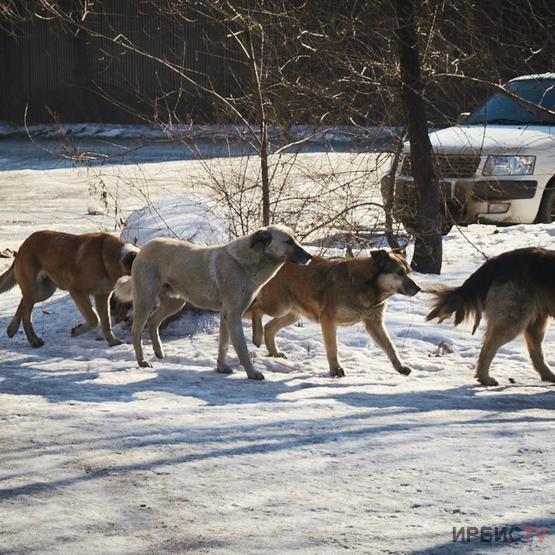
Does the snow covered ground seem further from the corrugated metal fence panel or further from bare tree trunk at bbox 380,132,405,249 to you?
the corrugated metal fence panel

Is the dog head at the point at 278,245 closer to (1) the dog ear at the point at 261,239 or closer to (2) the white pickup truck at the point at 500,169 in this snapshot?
(1) the dog ear at the point at 261,239

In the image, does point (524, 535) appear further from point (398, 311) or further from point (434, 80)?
point (434, 80)

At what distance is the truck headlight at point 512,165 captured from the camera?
14977 mm

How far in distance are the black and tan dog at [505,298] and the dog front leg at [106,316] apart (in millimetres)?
2975

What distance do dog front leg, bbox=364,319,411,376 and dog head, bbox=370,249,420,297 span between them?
31 centimetres

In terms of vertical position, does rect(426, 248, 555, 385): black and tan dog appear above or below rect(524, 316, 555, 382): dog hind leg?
above

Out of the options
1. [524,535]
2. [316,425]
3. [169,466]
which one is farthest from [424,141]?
[524,535]

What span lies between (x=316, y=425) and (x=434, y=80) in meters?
5.53

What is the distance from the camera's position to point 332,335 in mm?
9320

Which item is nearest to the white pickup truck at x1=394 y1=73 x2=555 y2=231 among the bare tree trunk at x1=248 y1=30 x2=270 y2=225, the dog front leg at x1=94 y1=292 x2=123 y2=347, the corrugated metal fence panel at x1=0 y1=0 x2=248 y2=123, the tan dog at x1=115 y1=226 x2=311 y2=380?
the bare tree trunk at x1=248 y1=30 x2=270 y2=225

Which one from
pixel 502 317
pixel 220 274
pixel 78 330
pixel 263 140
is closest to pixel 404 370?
pixel 502 317

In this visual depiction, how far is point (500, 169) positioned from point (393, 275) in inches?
249

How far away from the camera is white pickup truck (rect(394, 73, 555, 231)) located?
14594 millimetres

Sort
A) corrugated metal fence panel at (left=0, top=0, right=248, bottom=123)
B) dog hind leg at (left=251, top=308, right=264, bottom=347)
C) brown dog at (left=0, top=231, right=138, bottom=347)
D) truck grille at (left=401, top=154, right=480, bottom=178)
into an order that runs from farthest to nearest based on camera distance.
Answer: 1. corrugated metal fence panel at (left=0, top=0, right=248, bottom=123)
2. truck grille at (left=401, top=154, right=480, bottom=178)
3. brown dog at (left=0, top=231, right=138, bottom=347)
4. dog hind leg at (left=251, top=308, right=264, bottom=347)
